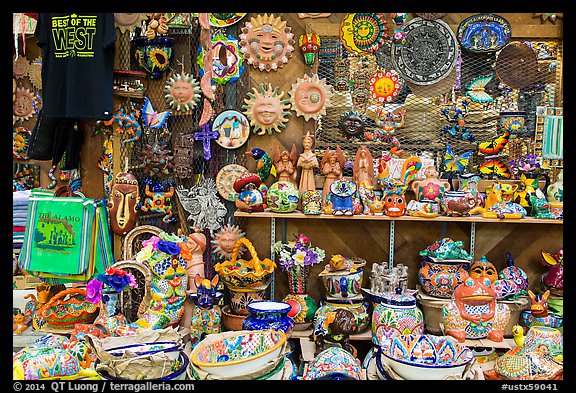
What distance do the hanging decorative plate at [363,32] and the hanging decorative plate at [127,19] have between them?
1279 millimetres

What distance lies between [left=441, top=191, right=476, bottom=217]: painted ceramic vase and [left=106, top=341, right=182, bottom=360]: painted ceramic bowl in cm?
177

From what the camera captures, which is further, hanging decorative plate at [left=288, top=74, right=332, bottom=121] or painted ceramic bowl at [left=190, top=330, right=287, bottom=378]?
hanging decorative plate at [left=288, top=74, right=332, bottom=121]

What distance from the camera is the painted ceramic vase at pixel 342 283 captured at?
3178 mm

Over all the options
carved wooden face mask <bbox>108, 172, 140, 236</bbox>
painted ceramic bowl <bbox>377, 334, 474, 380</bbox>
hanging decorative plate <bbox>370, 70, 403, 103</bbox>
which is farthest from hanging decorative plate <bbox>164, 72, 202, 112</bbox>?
painted ceramic bowl <bbox>377, 334, 474, 380</bbox>

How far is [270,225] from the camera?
3510 mm

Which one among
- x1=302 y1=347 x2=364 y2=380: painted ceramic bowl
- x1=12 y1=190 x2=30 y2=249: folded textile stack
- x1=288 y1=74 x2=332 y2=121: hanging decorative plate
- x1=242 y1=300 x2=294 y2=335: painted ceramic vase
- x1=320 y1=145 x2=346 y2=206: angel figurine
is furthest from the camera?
x1=12 y1=190 x2=30 y2=249: folded textile stack

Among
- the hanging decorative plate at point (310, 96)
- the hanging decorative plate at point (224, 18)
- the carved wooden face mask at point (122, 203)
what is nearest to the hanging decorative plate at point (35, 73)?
the carved wooden face mask at point (122, 203)

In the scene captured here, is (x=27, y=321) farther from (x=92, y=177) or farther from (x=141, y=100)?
(x=141, y=100)

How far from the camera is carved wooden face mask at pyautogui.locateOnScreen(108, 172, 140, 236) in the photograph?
3.29 meters

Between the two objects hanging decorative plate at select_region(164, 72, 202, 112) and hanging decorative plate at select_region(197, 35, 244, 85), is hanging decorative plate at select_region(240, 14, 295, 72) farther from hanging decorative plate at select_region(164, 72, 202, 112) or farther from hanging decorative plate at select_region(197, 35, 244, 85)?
hanging decorative plate at select_region(164, 72, 202, 112)

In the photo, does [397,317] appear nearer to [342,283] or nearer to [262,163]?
[342,283]

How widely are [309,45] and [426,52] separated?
2.51ft

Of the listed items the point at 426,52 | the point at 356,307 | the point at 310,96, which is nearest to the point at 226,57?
the point at 310,96

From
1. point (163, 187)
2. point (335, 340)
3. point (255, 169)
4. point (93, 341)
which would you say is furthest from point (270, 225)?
point (93, 341)
